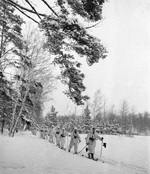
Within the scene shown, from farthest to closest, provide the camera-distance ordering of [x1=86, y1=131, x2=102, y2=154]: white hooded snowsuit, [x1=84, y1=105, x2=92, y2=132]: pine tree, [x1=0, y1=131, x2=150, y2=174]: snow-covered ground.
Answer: [x1=84, y1=105, x2=92, y2=132]: pine tree, [x1=86, y1=131, x2=102, y2=154]: white hooded snowsuit, [x1=0, y1=131, x2=150, y2=174]: snow-covered ground

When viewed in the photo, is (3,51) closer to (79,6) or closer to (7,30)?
(7,30)

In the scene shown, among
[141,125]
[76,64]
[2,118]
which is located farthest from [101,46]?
[141,125]

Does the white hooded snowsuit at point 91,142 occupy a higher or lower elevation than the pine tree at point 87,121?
lower

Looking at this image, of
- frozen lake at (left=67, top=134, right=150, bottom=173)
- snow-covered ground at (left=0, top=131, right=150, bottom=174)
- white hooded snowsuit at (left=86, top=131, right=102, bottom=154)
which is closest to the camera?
snow-covered ground at (left=0, top=131, right=150, bottom=174)

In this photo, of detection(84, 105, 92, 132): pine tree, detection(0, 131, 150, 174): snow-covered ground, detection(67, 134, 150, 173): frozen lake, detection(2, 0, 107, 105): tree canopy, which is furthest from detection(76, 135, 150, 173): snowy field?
detection(84, 105, 92, 132): pine tree

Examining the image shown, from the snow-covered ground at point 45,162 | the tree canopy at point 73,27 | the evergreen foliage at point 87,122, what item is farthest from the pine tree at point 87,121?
the tree canopy at point 73,27

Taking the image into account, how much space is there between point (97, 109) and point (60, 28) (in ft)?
116

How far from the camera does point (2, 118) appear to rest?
1897 cm

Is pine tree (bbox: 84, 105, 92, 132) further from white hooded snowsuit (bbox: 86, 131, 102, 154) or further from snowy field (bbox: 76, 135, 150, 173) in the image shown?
white hooded snowsuit (bbox: 86, 131, 102, 154)

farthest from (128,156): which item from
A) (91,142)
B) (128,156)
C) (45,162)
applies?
(45,162)

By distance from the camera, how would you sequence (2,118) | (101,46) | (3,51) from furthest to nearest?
(2,118) < (3,51) < (101,46)

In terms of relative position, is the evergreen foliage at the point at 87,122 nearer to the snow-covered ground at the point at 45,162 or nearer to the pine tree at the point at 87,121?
the pine tree at the point at 87,121

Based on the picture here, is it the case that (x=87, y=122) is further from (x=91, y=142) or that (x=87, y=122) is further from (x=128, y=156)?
(x=91, y=142)

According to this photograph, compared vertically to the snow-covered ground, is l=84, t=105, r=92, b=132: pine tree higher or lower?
higher
